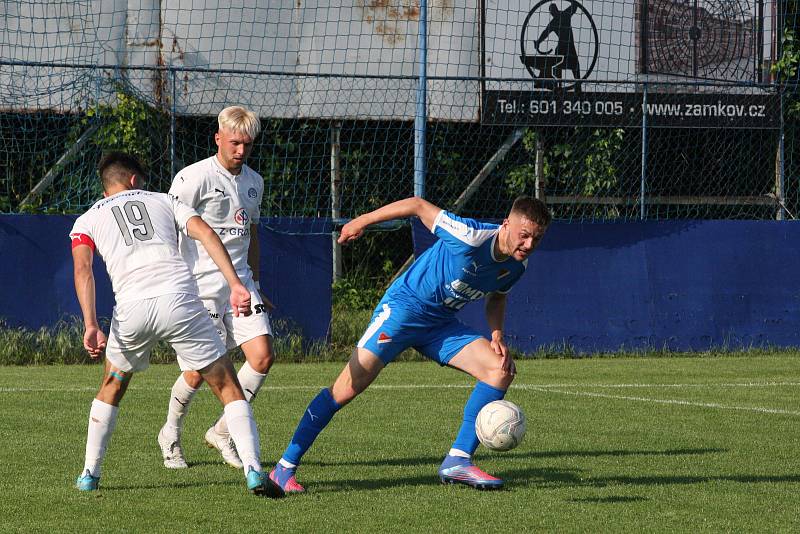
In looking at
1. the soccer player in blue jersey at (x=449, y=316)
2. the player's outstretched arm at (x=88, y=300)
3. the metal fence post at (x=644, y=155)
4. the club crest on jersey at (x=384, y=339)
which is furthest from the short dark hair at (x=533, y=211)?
the metal fence post at (x=644, y=155)

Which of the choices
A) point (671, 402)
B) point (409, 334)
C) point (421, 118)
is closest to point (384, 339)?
point (409, 334)

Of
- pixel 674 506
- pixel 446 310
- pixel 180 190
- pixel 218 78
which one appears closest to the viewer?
pixel 674 506

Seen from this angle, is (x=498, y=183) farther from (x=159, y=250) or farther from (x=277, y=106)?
(x=159, y=250)

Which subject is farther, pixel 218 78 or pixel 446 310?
pixel 218 78

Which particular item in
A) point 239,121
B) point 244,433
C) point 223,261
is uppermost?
point 239,121

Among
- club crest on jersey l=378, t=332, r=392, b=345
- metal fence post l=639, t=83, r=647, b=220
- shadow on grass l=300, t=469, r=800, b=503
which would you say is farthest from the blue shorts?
metal fence post l=639, t=83, r=647, b=220

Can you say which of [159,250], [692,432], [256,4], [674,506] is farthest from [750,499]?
[256,4]

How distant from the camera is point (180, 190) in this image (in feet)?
23.7

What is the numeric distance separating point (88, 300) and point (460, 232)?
188 centimetres

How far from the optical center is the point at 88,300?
5855 millimetres

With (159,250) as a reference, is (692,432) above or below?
below

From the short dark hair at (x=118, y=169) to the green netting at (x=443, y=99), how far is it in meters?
8.82

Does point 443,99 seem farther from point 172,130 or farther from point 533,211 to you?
point 533,211

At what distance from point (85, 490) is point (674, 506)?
2885 mm
